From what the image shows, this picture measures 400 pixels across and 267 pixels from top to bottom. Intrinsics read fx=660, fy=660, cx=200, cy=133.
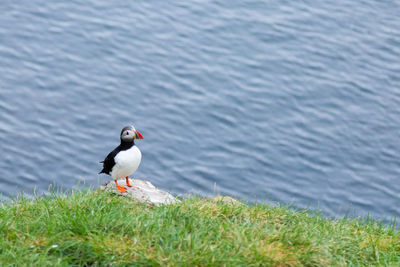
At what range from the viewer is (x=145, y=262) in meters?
6.00

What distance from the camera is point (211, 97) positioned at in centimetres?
1730

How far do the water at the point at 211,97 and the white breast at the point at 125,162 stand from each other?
5795 millimetres

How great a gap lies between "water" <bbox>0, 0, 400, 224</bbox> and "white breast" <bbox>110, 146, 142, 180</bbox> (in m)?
5.80

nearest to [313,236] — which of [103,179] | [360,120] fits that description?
[103,179]

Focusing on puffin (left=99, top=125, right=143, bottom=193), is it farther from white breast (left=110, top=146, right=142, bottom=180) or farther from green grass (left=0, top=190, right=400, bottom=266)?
green grass (left=0, top=190, right=400, bottom=266)

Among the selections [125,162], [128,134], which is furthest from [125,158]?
[128,134]

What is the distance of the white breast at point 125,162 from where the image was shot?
26.0 feet

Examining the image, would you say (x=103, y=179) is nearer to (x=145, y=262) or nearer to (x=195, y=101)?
(x=195, y=101)

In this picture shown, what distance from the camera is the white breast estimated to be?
792cm

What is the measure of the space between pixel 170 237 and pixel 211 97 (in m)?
11.1

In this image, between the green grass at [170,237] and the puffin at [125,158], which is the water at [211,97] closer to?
the puffin at [125,158]

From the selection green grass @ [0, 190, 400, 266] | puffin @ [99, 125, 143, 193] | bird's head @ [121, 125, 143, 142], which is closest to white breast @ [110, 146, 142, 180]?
puffin @ [99, 125, 143, 193]

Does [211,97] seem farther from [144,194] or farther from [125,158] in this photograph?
[125,158]

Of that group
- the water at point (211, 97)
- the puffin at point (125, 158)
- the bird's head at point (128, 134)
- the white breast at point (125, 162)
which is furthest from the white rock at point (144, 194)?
the water at point (211, 97)
